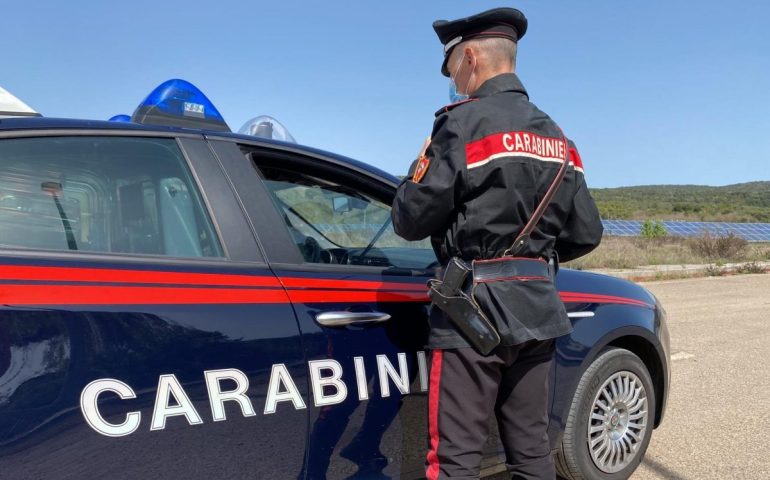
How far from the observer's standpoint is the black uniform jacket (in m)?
1.95

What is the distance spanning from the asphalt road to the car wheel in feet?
1.10

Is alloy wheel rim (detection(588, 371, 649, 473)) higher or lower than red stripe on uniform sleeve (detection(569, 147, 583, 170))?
lower

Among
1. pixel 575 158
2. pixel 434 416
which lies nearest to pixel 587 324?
pixel 575 158

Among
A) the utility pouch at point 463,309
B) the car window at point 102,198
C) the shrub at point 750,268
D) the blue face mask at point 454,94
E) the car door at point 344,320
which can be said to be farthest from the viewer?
the shrub at point 750,268

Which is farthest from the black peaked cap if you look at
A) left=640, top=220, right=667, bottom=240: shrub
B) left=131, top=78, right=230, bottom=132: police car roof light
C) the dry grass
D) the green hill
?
the green hill

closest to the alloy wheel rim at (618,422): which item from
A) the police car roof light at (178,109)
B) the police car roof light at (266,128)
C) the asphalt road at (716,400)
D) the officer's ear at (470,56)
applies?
the asphalt road at (716,400)

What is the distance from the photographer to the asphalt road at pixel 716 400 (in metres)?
3.52

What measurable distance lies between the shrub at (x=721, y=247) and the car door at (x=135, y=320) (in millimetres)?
19820

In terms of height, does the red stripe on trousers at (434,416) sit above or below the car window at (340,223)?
below

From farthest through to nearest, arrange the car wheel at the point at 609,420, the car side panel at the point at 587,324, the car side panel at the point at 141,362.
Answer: the car wheel at the point at 609,420 → the car side panel at the point at 587,324 → the car side panel at the point at 141,362

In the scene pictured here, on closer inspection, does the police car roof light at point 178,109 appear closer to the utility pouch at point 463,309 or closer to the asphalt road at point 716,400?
the utility pouch at point 463,309

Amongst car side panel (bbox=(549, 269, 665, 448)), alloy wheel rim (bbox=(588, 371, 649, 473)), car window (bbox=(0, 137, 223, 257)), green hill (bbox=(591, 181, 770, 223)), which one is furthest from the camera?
green hill (bbox=(591, 181, 770, 223))

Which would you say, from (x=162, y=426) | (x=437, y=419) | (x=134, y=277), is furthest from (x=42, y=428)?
(x=437, y=419)

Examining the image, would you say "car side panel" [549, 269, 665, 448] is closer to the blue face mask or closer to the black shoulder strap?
the black shoulder strap
